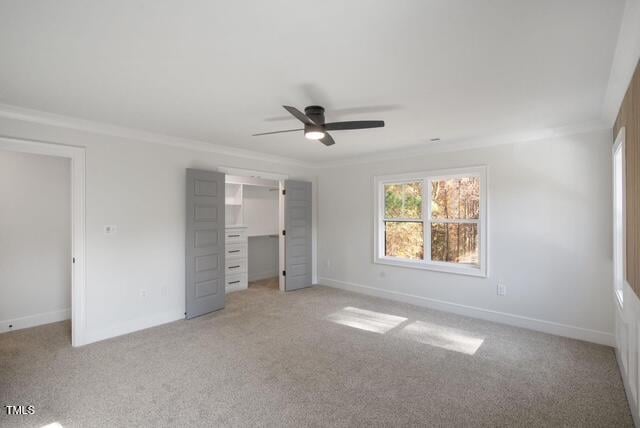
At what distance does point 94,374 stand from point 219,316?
1673 mm

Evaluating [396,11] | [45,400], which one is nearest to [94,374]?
[45,400]

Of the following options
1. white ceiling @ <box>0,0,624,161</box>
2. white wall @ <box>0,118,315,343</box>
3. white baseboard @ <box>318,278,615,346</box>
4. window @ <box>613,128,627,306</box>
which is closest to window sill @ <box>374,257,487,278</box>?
white baseboard @ <box>318,278,615,346</box>

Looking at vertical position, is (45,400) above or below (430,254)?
below

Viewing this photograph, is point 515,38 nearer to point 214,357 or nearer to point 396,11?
point 396,11

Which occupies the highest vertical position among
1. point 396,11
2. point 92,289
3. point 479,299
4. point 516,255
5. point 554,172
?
point 396,11

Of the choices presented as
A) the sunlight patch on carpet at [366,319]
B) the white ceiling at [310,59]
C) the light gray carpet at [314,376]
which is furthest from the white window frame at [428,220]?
the white ceiling at [310,59]

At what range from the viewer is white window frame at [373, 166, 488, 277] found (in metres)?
4.25

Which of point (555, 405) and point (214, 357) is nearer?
point (555, 405)

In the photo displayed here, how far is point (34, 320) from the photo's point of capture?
13.2ft

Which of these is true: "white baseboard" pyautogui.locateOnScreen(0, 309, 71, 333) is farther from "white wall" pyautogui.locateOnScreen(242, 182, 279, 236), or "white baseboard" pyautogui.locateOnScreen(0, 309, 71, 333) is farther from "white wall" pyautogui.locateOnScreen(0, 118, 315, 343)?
"white wall" pyautogui.locateOnScreen(242, 182, 279, 236)

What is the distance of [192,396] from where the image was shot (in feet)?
8.14

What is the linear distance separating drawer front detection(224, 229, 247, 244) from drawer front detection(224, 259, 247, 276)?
353 mm

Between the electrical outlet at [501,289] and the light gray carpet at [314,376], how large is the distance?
1.33 feet

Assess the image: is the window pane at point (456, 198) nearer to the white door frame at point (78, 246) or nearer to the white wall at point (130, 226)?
the white wall at point (130, 226)
